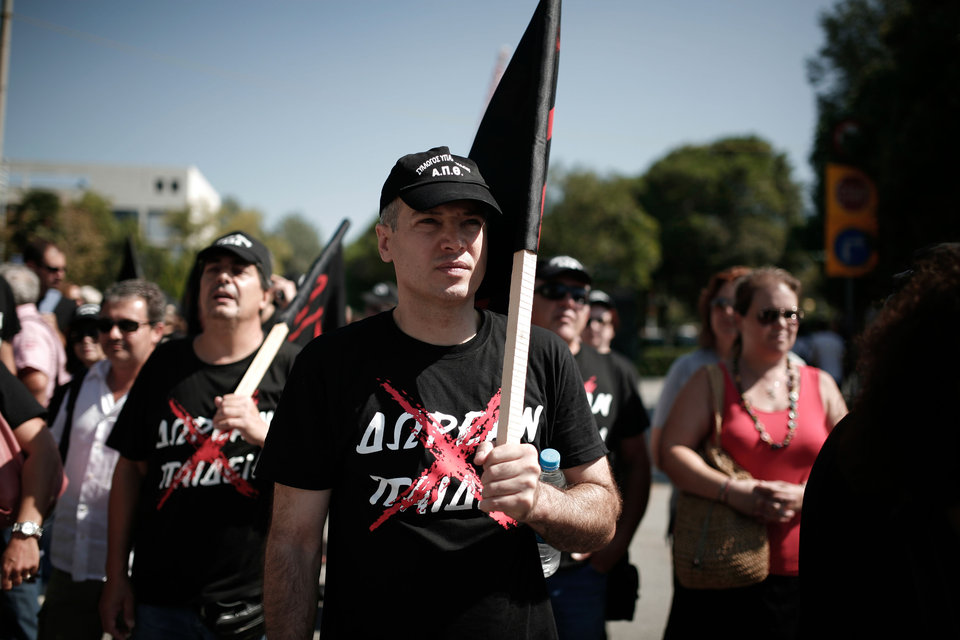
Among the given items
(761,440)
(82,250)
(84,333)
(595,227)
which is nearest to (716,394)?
(761,440)

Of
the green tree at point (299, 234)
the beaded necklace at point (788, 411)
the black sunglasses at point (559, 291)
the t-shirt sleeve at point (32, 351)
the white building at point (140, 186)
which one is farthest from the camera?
the green tree at point (299, 234)

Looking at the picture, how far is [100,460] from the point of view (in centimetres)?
315

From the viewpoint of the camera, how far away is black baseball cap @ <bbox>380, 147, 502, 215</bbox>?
1839 mm

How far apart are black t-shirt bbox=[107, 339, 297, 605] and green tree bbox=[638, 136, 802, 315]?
161ft

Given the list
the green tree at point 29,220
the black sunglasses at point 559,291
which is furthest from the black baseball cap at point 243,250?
the green tree at point 29,220

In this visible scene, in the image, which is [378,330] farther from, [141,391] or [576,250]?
[576,250]

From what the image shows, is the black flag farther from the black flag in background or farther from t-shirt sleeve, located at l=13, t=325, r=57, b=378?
t-shirt sleeve, located at l=13, t=325, r=57, b=378

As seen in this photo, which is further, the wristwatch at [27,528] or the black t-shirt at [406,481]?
the wristwatch at [27,528]

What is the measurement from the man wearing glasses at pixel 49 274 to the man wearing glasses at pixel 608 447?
Answer: 4.27 m

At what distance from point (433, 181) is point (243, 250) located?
146 cm

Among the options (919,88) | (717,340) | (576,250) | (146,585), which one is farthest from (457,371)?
(576,250)

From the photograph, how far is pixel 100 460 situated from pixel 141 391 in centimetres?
63

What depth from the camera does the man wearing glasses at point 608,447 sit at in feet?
10.5

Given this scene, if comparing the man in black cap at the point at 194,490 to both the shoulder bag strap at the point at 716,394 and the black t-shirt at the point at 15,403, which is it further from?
the shoulder bag strap at the point at 716,394
